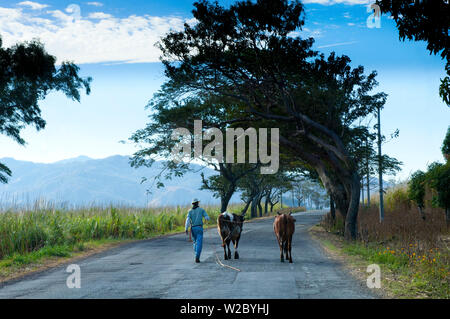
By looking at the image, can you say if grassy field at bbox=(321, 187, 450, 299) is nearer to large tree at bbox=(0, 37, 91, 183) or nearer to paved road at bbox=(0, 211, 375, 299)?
paved road at bbox=(0, 211, 375, 299)

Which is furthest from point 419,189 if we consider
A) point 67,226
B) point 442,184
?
point 67,226

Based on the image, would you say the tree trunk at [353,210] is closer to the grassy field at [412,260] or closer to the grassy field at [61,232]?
the grassy field at [412,260]

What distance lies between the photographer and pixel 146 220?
2783 cm

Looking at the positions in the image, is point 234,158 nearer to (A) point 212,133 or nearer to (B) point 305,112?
(A) point 212,133

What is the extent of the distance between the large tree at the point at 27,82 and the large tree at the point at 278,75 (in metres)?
11.2

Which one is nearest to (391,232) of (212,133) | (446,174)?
(446,174)

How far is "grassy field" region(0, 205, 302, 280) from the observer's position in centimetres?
1548

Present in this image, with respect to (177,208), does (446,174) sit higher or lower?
higher

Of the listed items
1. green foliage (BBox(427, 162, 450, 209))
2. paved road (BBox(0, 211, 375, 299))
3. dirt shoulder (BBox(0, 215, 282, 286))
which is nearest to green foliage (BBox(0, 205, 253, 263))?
dirt shoulder (BBox(0, 215, 282, 286))

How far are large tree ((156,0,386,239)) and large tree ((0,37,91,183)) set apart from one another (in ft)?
36.9

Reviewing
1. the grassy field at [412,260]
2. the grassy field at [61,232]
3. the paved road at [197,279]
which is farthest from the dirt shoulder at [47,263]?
the grassy field at [412,260]

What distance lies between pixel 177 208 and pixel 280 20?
20.7 m

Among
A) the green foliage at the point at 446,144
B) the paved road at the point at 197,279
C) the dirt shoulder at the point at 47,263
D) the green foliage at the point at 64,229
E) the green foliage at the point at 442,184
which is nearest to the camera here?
the paved road at the point at 197,279

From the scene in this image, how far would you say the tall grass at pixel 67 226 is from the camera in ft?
54.5
